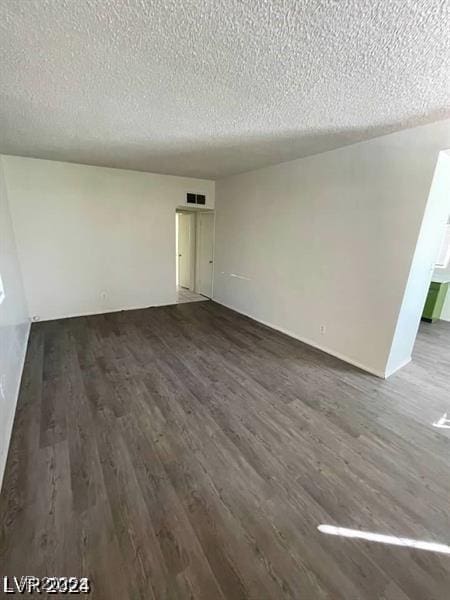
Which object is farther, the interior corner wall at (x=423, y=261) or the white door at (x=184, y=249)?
the white door at (x=184, y=249)

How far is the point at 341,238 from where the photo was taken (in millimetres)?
3275

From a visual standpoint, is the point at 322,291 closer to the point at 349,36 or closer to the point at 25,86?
the point at 349,36

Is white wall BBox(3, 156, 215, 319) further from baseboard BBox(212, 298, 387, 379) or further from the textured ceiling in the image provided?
baseboard BBox(212, 298, 387, 379)

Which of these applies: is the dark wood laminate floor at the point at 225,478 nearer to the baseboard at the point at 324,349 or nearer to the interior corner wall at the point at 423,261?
the baseboard at the point at 324,349

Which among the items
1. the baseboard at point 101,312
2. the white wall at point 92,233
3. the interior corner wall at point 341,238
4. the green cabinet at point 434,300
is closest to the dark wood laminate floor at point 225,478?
the interior corner wall at point 341,238

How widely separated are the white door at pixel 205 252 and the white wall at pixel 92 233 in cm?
76

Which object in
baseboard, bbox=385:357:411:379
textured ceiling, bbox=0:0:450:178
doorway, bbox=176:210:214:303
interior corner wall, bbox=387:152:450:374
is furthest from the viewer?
doorway, bbox=176:210:214:303

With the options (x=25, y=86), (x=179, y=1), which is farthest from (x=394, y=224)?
(x=25, y=86)

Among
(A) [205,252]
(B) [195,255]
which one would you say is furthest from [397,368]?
(B) [195,255]

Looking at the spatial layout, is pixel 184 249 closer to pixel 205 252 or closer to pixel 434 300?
pixel 205 252

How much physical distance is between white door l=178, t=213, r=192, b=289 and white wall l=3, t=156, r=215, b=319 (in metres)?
1.50

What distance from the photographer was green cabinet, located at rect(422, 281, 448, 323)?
4859 mm

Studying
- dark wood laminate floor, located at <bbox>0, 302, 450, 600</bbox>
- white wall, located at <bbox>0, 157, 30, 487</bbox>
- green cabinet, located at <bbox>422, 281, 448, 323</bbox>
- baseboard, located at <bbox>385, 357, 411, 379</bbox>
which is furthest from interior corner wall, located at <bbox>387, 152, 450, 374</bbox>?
white wall, located at <bbox>0, 157, 30, 487</bbox>

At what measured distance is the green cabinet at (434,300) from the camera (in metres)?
4.86
